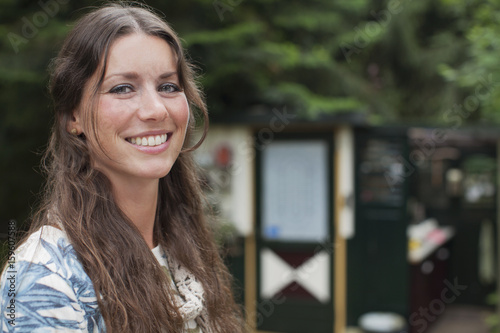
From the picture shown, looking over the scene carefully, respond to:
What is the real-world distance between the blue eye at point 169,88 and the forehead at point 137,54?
0.13 feet

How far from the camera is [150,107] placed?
1.26 m

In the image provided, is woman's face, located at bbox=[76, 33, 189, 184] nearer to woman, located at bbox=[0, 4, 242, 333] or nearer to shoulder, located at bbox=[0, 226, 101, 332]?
woman, located at bbox=[0, 4, 242, 333]

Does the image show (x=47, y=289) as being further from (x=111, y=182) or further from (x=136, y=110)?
(x=136, y=110)

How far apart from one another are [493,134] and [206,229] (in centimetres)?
464

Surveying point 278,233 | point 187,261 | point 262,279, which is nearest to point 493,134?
point 278,233

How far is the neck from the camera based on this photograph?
1325 mm

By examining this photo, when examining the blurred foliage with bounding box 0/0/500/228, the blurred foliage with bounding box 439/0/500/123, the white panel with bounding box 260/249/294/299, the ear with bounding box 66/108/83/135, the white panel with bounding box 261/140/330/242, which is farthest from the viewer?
the white panel with bounding box 260/249/294/299

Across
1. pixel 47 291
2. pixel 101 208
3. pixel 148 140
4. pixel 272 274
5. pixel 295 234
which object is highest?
pixel 148 140

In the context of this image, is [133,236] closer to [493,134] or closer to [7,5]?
[7,5]

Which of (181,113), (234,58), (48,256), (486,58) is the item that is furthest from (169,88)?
(234,58)

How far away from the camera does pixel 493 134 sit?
555cm

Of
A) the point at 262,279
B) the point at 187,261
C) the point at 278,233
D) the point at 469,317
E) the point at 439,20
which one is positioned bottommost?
the point at 469,317

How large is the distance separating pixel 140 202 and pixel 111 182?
0.10 meters

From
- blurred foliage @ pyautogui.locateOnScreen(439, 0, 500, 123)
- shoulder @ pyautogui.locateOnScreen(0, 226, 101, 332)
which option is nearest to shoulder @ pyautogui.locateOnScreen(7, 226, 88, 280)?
shoulder @ pyautogui.locateOnScreen(0, 226, 101, 332)
